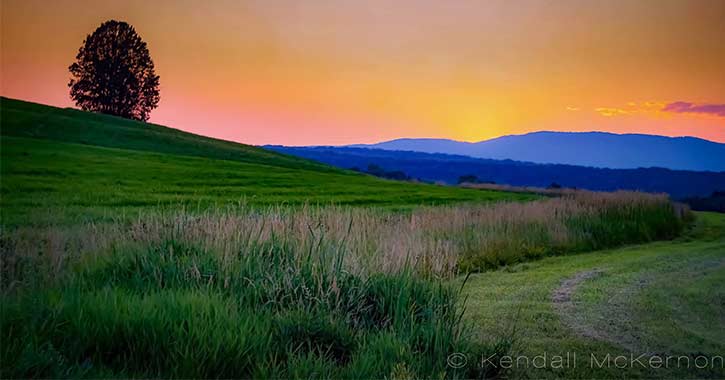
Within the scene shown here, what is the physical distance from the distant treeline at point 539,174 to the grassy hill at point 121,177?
883cm

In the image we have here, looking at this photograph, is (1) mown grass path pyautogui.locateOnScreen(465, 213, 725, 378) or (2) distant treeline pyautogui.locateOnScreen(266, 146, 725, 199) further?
(2) distant treeline pyautogui.locateOnScreen(266, 146, 725, 199)

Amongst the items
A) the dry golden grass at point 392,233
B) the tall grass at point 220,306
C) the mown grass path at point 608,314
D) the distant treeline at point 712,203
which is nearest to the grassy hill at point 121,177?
the dry golden grass at point 392,233

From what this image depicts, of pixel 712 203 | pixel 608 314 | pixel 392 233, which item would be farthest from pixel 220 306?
pixel 712 203

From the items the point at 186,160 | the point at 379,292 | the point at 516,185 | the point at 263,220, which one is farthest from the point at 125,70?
the point at 379,292

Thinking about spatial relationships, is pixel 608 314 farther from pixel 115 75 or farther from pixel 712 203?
pixel 115 75

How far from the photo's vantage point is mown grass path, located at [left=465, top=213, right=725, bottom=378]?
21.5 feet

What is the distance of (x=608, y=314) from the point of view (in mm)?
8719

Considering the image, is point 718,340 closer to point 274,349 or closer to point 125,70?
point 274,349

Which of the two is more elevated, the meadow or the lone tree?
the lone tree

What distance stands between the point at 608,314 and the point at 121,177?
25.2 meters

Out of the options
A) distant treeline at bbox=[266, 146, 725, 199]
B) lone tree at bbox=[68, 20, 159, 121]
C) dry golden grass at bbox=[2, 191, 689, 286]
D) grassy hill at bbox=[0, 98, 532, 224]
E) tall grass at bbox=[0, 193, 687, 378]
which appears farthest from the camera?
lone tree at bbox=[68, 20, 159, 121]

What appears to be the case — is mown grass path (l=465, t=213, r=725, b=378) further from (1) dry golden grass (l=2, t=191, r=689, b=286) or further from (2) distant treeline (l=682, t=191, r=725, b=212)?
(2) distant treeline (l=682, t=191, r=725, b=212)

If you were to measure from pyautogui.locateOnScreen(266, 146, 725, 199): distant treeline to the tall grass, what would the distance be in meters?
23.4

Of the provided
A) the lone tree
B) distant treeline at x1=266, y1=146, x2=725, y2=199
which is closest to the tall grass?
distant treeline at x1=266, y1=146, x2=725, y2=199
